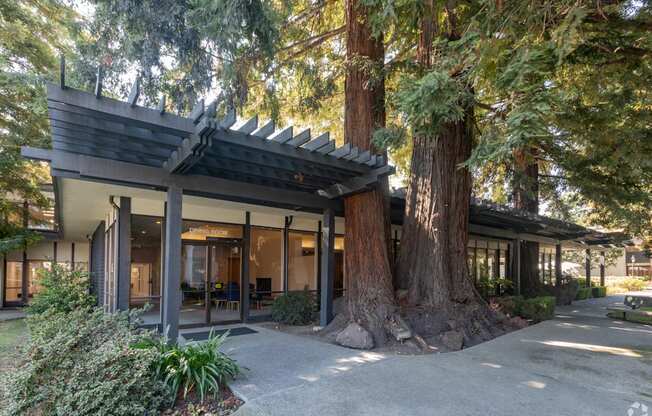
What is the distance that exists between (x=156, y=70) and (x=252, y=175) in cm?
410

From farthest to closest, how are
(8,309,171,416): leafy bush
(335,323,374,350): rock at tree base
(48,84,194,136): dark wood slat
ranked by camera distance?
(335,323,374,350): rock at tree base → (48,84,194,136): dark wood slat → (8,309,171,416): leafy bush

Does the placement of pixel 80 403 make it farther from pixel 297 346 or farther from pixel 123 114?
pixel 297 346

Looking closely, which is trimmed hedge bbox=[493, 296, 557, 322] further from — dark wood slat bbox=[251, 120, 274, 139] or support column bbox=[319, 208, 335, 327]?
dark wood slat bbox=[251, 120, 274, 139]

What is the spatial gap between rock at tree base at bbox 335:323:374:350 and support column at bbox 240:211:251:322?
118 inches

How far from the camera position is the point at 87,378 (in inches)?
157

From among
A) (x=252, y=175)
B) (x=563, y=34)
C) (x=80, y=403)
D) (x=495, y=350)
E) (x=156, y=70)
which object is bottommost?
(x=495, y=350)

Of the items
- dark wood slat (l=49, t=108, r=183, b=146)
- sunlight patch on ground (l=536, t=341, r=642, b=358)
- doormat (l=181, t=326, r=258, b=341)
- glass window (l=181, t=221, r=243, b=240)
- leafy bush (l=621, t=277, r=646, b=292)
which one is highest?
dark wood slat (l=49, t=108, r=183, b=146)

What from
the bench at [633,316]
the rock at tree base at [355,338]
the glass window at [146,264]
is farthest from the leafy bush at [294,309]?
the bench at [633,316]

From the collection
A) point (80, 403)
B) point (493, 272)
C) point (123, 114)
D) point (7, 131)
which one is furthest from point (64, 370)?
point (493, 272)

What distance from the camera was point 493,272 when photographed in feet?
54.3

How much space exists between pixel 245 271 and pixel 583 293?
57.1ft

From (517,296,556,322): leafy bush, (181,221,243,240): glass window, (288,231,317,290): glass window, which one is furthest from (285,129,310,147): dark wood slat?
(517,296,556,322): leafy bush

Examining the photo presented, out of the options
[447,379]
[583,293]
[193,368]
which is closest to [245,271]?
[193,368]

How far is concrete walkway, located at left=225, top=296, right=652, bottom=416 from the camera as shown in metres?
4.32
